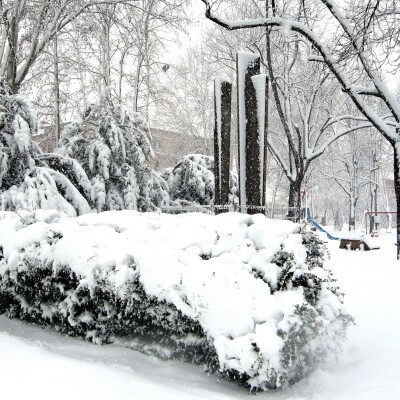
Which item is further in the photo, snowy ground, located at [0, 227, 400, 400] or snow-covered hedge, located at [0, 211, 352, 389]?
snow-covered hedge, located at [0, 211, 352, 389]

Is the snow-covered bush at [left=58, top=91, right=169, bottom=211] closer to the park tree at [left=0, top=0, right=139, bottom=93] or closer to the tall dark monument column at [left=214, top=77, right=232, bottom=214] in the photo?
the tall dark monument column at [left=214, top=77, right=232, bottom=214]

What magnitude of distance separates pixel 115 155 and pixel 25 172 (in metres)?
2.22

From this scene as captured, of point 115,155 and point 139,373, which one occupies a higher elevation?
point 115,155

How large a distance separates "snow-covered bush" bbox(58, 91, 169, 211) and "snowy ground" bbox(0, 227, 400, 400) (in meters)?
4.96

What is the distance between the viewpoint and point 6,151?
6766 millimetres

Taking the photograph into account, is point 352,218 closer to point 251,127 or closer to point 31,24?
point 31,24

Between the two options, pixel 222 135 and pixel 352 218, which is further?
pixel 352 218

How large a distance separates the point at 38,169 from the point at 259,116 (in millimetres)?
3679

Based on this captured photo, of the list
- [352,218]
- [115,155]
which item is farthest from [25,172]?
[352,218]

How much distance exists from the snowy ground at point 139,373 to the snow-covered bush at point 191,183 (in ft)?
23.2

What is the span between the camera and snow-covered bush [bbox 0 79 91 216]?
6516mm

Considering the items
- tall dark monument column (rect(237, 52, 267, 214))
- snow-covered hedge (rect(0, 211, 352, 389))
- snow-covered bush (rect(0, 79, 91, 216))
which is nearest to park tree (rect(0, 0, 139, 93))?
snow-covered bush (rect(0, 79, 91, 216))

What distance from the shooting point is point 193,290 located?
9.07 feet

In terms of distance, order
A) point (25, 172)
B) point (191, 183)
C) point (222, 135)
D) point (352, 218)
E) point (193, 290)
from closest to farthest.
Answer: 1. point (193, 290)
2. point (25, 172)
3. point (222, 135)
4. point (191, 183)
5. point (352, 218)
